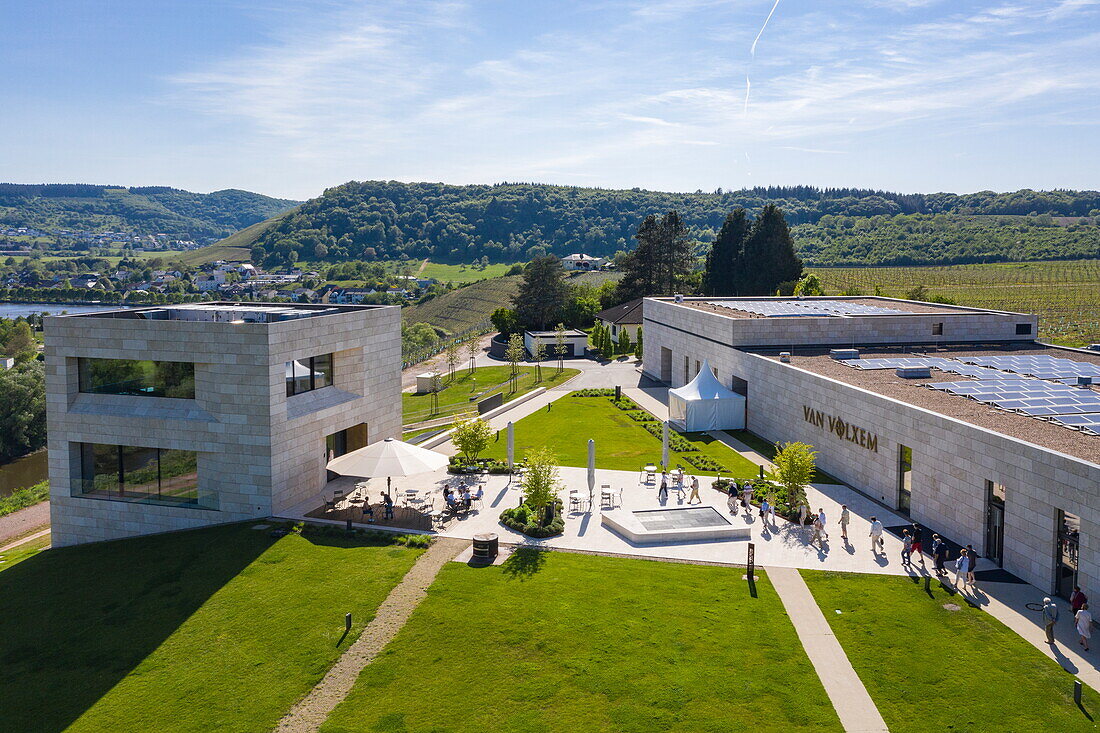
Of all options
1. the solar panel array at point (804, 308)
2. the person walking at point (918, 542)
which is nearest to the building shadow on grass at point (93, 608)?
the person walking at point (918, 542)

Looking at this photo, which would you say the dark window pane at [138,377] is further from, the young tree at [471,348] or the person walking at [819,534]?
the young tree at [471,348]

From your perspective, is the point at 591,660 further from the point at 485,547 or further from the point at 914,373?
the point at 914,373

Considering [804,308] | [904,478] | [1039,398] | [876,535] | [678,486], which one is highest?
[804,308]

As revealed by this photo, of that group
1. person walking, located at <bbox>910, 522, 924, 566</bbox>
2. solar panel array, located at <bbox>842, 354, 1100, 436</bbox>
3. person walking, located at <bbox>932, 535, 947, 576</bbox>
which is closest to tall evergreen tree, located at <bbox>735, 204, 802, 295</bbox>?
solar panel array, located at <bbox>842, 354, 1100, 436</bbox>

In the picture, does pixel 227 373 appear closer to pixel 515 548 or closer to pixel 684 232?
pixel 515 548

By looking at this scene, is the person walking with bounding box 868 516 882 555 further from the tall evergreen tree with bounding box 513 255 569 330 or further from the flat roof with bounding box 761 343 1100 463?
the tall evergreen tree with bounding box 513 255 569 330

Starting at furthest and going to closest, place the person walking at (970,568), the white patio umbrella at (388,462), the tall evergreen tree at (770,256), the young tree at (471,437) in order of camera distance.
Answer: the tall evergreen tree at (770,256)
the young tree at (471,437)
the white patio umbrella at (388,462)
the person walking at (970,568)

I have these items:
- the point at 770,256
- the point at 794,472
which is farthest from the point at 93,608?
the point at 770,256
